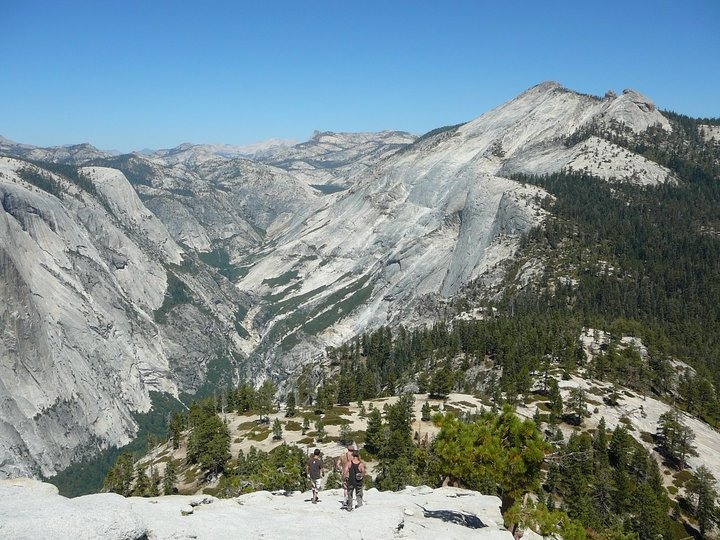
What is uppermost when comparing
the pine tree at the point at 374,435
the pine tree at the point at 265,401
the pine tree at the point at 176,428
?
the pine tree at the point at 374,435

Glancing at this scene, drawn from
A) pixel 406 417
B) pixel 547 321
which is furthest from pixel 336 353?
pixel 406 417

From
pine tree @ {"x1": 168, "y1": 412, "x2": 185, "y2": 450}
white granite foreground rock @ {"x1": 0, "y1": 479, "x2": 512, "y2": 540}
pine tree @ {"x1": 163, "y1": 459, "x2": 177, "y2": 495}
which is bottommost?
pine tree @ {"x1": 168, "y1": 412, "x2": 185, "y2": 450}

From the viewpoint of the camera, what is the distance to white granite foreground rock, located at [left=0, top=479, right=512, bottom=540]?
866 inches

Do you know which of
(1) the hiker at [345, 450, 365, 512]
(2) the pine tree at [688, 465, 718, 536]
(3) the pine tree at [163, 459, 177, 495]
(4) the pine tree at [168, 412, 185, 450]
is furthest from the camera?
(4) the pine tree at [168, 412, 185, 450]

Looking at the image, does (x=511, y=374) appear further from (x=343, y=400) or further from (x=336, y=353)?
(x=336, y=353)

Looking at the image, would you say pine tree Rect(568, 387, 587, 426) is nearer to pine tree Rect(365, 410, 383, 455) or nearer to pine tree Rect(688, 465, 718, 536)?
pine tree Rect(688, 465, 718, 536)

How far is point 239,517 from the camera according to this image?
31.2 metres

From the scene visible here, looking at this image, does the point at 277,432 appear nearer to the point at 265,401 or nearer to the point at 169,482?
the point at 169,482

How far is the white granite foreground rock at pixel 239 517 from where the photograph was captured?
2198 cm

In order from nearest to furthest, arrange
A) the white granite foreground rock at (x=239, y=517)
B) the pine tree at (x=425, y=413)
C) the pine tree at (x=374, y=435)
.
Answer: the white granite foreground rock at (x=239, y=517)
the pine tree at (x=374, y=435)
the pine tree at (x=425, y=413)

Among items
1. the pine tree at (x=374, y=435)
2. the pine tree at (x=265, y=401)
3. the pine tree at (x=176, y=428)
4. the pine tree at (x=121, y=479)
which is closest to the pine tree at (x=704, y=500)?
the pine tree at (x=374, y=435)

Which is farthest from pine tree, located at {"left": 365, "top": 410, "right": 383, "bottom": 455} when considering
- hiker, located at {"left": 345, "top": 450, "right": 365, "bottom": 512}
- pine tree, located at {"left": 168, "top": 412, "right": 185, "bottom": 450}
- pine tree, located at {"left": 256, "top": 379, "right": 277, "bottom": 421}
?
pine tree, located at {"left": 168, "top": 412, "right": 185, "bottom": 450}

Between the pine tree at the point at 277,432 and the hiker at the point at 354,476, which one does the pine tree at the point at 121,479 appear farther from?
the hiker at the point at 354,476

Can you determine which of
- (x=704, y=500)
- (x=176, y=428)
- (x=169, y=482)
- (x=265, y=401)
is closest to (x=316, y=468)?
(x=169, y=482)
